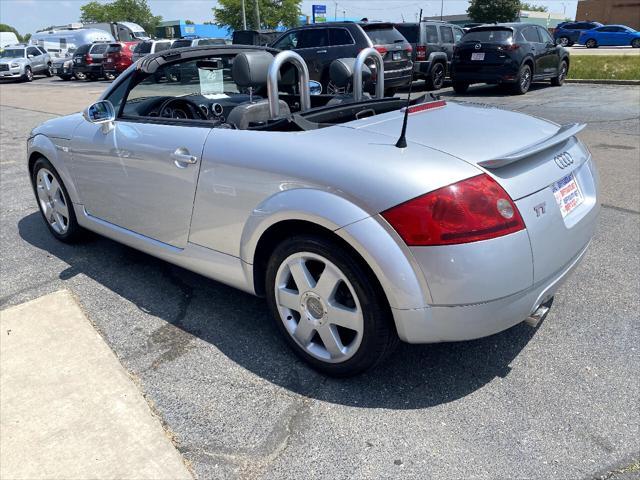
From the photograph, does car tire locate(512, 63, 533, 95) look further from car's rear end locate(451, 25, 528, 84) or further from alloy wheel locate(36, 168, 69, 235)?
alloy wheel locate(36, 168, 69, 235)

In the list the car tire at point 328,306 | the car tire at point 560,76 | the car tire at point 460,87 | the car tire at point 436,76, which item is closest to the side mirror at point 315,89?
the car tire at point 328,306

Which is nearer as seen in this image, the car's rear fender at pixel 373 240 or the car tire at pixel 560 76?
the car's rear fender at pixel 373 240

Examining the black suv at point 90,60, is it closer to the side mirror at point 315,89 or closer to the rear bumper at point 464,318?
the side mirror at point 315,89

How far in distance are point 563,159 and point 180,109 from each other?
260cm

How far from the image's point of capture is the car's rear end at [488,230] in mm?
2117

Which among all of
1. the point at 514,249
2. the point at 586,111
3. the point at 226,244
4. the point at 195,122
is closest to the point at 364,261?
the point at 514,249

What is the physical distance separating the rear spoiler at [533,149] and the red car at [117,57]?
24488 mm

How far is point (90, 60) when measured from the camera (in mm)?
26094

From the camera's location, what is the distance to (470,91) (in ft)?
48.7

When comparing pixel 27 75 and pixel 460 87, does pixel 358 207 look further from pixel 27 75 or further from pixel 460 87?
pixel 27 75

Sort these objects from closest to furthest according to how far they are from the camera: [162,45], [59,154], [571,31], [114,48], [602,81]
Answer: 1. [59,154]
2. [602,81]
3. [162,45]
4. [114,48]
5. [571,31]

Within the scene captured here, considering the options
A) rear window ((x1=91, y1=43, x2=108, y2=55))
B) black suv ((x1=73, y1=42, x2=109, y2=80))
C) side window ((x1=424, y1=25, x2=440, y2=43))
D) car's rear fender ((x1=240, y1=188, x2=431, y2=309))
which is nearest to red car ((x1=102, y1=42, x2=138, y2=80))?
black suv ((x1=73, y1=42, x2=109, y2=80))

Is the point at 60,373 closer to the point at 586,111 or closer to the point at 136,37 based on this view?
the point at 586,111

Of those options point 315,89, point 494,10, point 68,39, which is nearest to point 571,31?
point 494,10
